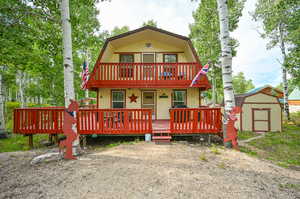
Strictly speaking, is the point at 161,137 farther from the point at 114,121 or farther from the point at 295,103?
the point at 295,103

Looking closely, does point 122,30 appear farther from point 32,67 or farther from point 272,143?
point 272,143

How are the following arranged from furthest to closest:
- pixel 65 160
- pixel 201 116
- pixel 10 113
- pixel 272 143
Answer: pixel 10 113 < pixel 272 143 < pixel 201 116 < pixel 65 160

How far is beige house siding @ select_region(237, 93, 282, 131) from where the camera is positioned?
971cm

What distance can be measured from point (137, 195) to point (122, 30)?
2046 centimetres

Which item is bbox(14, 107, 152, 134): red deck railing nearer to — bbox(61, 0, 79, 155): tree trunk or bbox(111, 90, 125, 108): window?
bbox(61, 0, 79, 155): tree trunk

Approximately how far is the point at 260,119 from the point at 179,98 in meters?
6.44

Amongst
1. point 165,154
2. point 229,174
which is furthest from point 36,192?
point 229,174

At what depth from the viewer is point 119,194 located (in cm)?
242

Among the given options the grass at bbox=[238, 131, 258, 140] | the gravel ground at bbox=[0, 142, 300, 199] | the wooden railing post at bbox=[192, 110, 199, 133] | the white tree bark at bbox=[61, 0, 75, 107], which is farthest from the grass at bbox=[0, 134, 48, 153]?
the grass at bbox=[238, 131, 258, 140]

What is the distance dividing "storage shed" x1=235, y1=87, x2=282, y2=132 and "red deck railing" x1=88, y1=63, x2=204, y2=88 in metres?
5.62

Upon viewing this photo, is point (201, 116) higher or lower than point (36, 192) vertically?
higher

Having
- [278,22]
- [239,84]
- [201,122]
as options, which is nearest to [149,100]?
[201,122]

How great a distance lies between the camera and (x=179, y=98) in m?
9.23

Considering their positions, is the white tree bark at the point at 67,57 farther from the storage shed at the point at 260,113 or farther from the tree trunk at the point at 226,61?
the storage shed at the point at 260,113
